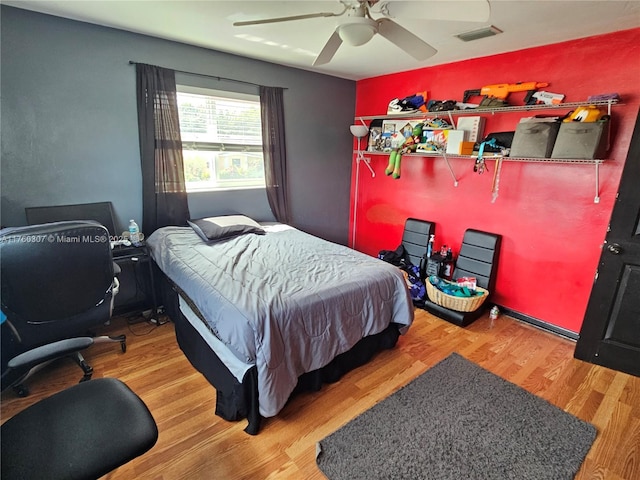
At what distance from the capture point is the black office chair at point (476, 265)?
9.46ft

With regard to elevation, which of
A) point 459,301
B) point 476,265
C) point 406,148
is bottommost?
point 459,301

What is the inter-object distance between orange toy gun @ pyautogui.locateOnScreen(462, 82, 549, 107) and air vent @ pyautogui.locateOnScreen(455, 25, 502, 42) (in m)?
0.51

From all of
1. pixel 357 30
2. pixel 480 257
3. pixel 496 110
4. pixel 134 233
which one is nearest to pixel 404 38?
pixel 357 30

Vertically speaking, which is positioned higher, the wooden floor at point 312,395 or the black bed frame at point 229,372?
the black bed frame at point 229,372

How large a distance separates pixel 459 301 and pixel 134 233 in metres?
2.92

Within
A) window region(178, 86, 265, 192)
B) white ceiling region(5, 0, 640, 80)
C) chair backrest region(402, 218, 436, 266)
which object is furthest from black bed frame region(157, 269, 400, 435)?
white ceiling region(5, 0, 640, 80)

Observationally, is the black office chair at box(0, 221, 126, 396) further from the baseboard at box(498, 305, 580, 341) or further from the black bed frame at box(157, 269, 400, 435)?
the baseboard at box(498, 305, 580, 341)

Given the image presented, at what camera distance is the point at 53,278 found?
1725mm

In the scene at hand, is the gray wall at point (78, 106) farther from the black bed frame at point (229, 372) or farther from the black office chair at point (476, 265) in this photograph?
the black office chair at point (476, 265)

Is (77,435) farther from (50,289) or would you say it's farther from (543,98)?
(543,98)

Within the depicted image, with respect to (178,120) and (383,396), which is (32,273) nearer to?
(178,120)

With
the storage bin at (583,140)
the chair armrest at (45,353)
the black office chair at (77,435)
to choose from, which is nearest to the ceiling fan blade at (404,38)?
the storage bin at (583,140)

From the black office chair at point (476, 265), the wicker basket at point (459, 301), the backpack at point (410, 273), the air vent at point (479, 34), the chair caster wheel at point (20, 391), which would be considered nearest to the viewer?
the chair caster wheel at point (20, 391)

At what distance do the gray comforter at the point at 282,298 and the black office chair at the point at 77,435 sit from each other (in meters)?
0.56
